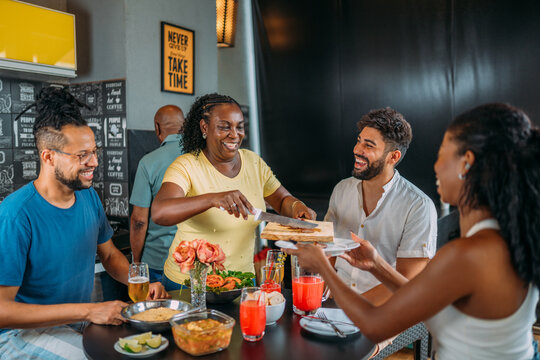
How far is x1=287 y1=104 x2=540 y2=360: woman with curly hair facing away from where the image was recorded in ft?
3.76

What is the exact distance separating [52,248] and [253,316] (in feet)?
3.10

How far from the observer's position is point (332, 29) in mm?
4512

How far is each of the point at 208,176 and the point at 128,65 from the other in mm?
1762

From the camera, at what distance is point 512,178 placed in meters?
1.15

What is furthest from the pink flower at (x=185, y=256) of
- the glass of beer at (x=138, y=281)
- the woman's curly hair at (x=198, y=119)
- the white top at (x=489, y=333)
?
the white top at (x=489, y=333)

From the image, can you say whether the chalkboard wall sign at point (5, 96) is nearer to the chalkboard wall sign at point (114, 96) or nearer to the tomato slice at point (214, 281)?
the chalkboard wall sign at point (114, 96)

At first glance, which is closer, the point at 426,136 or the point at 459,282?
the point at 459,282

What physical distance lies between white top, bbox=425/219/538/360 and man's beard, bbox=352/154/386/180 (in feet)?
3.41

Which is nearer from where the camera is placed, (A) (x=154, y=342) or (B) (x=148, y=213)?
(A) (x=154, y=342)

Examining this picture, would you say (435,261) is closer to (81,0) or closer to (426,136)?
(426,136)

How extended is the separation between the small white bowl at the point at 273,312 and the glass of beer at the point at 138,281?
49cm

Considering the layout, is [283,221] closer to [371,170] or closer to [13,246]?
[371,170]

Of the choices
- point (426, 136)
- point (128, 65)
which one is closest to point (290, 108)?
point (426, 136)

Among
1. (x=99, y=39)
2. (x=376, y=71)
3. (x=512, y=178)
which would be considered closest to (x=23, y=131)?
(x=99, y=39)
